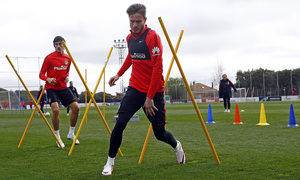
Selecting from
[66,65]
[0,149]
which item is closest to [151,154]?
[66,65]

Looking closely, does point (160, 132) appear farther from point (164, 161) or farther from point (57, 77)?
point (57, 77)

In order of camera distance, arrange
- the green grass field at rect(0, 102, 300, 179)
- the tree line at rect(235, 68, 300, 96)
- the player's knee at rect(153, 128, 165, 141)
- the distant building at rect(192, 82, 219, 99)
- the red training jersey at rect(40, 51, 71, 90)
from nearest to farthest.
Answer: the green grass field at rect(0, 102, 300, 179), the player's knee at rect(153, 128, 165, 141), the red training jersey at rect(40, 51, 71, 90), the tree line at rect(235, 68, 300, 96), the distant building at rect(192, 82, 219, 99)

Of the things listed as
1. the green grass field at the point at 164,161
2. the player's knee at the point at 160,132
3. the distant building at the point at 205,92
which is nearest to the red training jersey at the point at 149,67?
the player's knee at the point at 160,132

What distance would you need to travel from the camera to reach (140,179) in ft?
13.2

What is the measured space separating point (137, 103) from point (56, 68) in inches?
135

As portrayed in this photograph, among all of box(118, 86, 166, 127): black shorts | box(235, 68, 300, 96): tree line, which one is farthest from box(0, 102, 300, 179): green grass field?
box(235, 68, 300, 96): tree line

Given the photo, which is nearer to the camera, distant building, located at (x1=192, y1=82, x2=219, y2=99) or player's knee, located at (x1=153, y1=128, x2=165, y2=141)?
player's knee, located at (x1=153, y1=128, x2=165, y2=141)

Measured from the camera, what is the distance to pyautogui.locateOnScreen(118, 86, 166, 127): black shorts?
4.41 meters

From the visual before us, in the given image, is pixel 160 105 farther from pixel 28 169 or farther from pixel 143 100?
pixel 28 169

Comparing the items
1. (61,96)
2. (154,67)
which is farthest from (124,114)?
(61,96)

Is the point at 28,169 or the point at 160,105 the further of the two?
the point at 28,169

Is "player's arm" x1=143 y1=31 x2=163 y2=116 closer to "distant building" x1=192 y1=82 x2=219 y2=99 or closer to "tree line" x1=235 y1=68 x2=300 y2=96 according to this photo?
"tree line" x1=235 y1=68 x2=300 y2=96

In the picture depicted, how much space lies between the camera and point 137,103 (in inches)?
175

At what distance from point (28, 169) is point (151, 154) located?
1958 mm
